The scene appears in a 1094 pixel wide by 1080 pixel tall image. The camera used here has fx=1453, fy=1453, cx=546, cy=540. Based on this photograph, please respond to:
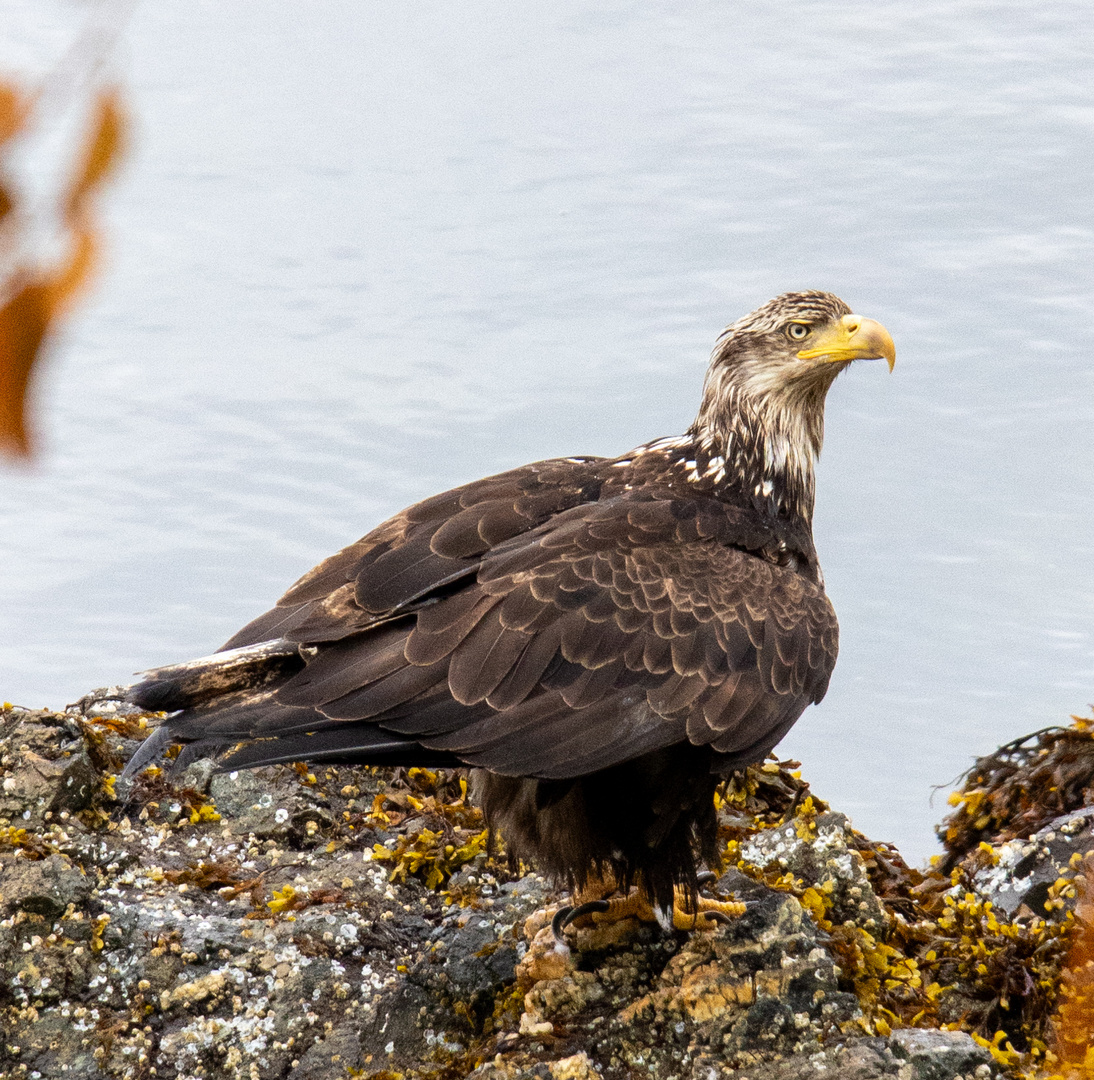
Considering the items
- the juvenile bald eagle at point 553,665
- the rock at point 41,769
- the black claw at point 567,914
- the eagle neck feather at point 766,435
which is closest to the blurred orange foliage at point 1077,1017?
the juvenile bald eagle at point 553,665

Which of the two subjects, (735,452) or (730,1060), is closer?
(730,1060)

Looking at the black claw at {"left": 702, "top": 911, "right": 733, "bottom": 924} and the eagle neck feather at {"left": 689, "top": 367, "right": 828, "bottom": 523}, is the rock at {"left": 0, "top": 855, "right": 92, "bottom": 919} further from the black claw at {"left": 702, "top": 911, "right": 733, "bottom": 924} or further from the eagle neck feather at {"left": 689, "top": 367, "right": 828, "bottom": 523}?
the eagle neck feather at {"left": 689, "top": 367, "right": 828, "bottom": 523}

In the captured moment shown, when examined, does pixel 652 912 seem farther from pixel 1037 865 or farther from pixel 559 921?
pixel 1037 865

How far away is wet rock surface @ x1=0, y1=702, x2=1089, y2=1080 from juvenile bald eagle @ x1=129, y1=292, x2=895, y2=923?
0.30m

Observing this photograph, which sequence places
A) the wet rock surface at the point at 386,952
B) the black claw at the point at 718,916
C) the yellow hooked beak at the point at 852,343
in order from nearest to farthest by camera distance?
1. the wet rock surface at the point at 386,952
2. the black claw at the point at 718,916
3. the yellow hooked beak at the point at 852,343

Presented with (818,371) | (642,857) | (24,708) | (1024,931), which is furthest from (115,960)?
A: (818,371)

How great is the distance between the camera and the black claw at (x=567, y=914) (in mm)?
4125

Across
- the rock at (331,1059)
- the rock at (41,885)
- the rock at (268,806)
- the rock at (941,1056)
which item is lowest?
the rock at (941,1056)

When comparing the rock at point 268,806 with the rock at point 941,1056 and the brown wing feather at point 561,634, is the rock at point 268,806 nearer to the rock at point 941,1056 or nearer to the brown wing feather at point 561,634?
the brown wing feather at point 561,634

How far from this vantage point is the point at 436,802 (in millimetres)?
4801

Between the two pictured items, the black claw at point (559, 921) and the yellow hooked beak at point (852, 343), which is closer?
the black claw at point (559, 921)

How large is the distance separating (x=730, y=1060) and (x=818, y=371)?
7.87ft

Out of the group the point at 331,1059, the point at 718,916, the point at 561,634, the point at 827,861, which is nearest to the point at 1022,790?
the point at 827,861

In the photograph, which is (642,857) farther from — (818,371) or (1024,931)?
(818,371)
